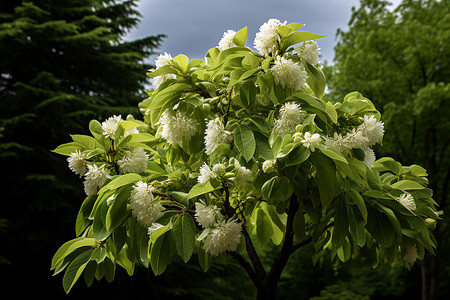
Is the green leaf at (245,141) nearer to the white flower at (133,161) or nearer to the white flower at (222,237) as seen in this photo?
the white flower at (222,237)

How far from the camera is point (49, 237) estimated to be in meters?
8.38

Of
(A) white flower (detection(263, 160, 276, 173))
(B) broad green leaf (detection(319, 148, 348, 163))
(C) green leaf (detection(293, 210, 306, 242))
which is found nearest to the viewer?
(B) broad green leaf (detection(319, 148, 348, 163))

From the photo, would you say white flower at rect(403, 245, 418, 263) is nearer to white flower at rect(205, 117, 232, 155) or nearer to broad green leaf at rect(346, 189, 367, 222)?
broad green leaf at rect(346, 189, 367, 222)

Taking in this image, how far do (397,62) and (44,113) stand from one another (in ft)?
30.1

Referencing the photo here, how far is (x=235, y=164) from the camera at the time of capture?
177cm

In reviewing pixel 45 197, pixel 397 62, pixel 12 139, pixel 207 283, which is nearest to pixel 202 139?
pixel 45 197

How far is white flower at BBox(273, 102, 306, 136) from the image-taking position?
5.89ft

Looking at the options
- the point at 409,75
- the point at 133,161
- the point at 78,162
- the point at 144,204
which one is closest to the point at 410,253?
the point at 144,204

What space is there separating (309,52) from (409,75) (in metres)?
9.85

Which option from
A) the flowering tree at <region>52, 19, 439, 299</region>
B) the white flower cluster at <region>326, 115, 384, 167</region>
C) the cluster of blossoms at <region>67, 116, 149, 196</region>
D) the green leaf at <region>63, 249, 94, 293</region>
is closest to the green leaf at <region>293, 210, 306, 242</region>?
the flowering tree at <region>52, 19, 439, 299</region>

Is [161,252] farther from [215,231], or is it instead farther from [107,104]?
[107,104]

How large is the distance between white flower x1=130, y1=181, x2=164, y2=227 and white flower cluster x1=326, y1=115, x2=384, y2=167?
846mm

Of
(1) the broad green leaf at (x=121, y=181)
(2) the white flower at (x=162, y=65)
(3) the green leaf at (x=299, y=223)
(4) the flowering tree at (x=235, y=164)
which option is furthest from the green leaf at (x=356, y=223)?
(2) the white flower at (x=162, y=65)

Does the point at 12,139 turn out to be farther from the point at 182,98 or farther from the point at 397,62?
the point at 397,62
